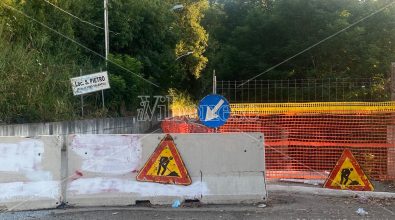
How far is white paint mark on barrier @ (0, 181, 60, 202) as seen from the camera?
830 cm

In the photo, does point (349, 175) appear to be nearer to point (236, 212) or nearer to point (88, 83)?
point (236, 212)

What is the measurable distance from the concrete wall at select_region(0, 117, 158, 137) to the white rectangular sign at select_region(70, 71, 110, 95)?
1311mm

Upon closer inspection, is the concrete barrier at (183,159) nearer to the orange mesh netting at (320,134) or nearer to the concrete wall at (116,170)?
the concrete wall at (116,170)

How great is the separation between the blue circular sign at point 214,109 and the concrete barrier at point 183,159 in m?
2.93

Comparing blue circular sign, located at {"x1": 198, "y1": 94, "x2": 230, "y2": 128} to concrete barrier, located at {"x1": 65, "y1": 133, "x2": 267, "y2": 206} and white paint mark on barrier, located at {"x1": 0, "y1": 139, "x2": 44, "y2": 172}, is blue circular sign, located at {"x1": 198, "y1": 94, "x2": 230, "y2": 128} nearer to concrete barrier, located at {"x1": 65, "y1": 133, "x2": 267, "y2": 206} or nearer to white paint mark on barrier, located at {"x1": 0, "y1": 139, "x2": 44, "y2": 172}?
concrete barrier, located at {"x1": 65, "y1": 133, "x2": 267, "y2": 206}

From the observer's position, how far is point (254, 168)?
8.67 meters

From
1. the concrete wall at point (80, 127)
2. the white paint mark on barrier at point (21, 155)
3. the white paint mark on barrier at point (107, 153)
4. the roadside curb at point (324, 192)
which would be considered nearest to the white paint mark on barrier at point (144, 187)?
the white paint mark on barrier at point (107, 153)

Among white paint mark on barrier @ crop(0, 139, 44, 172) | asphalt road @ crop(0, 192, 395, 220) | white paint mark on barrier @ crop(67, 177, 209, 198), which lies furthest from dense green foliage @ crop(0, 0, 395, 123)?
asphalt road @ crop(0, 192, 395, 220)

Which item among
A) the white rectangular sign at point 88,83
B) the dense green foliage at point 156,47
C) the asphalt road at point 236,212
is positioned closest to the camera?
the asphalt road at point 236,212

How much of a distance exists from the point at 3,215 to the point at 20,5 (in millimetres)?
15634

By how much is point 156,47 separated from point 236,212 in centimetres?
2581

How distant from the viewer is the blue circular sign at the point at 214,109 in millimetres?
11586

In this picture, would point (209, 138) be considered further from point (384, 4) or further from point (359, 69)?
point (384, 4)

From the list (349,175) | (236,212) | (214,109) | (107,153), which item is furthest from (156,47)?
(236,212)
